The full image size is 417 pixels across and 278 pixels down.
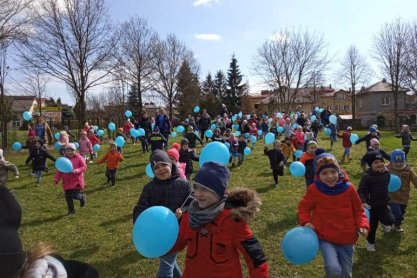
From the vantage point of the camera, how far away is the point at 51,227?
26.4ft

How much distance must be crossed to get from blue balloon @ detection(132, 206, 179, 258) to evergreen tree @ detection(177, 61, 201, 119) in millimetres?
38517

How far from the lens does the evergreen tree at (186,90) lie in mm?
41531

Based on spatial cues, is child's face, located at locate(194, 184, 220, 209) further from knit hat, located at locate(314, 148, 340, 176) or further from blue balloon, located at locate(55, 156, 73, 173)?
blue balloon, located at locate(55, 156, 73, 173)

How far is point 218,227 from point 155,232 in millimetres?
487

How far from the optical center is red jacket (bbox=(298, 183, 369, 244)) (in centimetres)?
418

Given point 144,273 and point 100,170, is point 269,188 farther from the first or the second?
point 100,170

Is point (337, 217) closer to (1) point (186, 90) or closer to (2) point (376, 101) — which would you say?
(1) point (186, 90)

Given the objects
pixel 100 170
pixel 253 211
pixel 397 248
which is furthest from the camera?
pixel 100 170

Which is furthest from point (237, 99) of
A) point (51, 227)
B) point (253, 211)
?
point (253, 211)

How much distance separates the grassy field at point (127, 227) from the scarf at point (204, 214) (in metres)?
2.88

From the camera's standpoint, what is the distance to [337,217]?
422cm

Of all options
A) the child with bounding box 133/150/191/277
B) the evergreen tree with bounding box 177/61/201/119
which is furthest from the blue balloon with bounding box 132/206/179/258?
the evergreen tree with bounding box 177/61/201/119

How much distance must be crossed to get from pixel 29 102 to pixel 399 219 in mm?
77845

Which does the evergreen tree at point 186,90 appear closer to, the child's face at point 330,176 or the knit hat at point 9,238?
the child's face at point 330,176
